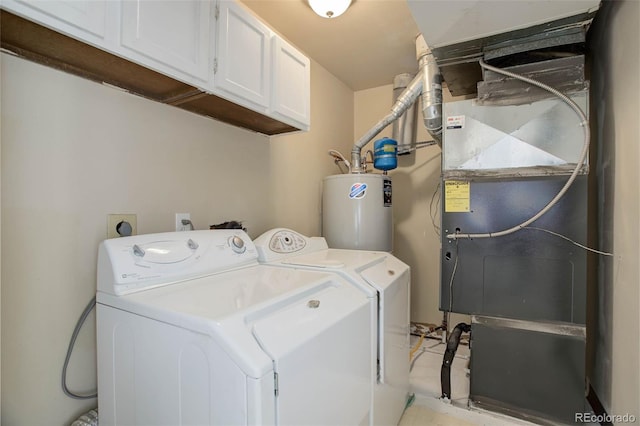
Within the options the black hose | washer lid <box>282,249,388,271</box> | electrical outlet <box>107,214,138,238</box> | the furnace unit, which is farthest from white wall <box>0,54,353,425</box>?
the black hose

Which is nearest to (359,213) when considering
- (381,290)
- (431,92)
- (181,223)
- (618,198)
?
(431,92)

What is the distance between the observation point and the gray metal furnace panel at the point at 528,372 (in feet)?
4.79

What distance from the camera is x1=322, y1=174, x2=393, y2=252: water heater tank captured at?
2354mm

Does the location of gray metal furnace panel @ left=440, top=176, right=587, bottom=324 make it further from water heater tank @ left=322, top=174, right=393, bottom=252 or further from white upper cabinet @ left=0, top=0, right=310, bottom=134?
white upper cabinet @ left=0, top=0, right=310, bottom=134

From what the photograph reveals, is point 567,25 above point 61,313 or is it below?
above

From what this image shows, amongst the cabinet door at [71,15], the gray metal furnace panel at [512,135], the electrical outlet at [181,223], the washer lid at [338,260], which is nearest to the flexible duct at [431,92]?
the gray metal furnace panel at [512,135]

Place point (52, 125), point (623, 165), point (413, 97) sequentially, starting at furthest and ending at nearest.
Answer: point (413, 97)
point (623, 165)
point (52, 125)

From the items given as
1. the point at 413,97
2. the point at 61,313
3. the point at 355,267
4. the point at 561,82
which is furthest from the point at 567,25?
the point at 61,313

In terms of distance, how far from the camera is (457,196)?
168cm

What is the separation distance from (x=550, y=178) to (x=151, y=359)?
1832 millimetres

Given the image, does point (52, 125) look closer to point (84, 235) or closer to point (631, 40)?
point (84, 235)

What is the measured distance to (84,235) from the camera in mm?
1182

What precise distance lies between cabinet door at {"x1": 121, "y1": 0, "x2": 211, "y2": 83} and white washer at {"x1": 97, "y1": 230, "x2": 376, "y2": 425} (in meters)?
0.65

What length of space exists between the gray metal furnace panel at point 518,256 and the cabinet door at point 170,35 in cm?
142
